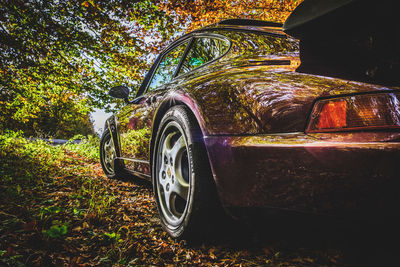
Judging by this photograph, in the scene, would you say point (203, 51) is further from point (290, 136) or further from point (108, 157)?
point (108, 157)

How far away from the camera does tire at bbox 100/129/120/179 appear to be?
3205mm

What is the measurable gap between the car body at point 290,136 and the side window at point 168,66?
1.14m

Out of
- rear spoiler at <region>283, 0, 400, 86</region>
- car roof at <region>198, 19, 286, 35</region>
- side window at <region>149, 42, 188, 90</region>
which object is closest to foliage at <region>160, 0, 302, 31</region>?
side window at <region>149, 42, 188, 90</region>

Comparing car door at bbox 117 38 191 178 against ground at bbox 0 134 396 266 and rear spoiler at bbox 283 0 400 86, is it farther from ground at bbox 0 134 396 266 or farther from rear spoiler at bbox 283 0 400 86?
rear spoiler at bbox 283 0 400 86

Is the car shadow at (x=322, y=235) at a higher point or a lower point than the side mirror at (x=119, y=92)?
lower

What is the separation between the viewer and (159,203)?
1.81m

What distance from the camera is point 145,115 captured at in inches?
93.1

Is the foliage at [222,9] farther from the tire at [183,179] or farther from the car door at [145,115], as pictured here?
the tire at [183,179]

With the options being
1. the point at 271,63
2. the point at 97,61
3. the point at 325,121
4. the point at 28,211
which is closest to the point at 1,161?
the point at 28,211

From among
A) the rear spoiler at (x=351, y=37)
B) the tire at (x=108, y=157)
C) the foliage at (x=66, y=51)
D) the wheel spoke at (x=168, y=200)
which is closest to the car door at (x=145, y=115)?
the tire at (x=108, y=157)

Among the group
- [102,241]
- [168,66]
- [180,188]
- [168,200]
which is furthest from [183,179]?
[168,66]

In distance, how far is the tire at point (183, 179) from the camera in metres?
1.34

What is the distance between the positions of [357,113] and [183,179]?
44.5 inches

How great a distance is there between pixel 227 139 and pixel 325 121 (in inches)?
18.4
